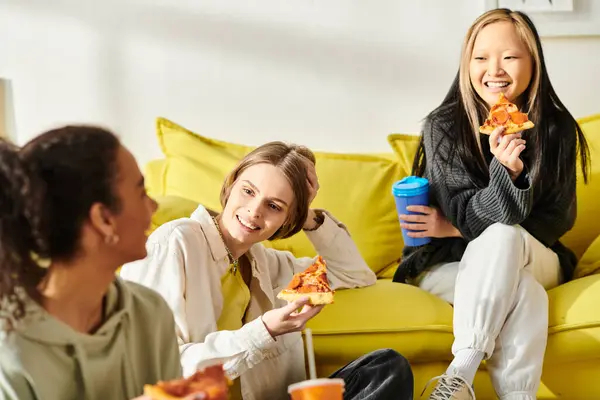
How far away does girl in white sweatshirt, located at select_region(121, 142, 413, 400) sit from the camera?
1821 millimetres

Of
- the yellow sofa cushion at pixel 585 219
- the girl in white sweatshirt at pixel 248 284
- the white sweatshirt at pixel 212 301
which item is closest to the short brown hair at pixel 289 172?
the girl in white sweatshirt at pixel 248 284

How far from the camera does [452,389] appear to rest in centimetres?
203

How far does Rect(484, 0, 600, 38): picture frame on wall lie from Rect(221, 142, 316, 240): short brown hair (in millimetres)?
1436

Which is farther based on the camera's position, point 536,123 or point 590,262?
point 590,262

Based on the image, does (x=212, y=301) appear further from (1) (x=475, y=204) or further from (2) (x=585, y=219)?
(2) (x=585, y=219)

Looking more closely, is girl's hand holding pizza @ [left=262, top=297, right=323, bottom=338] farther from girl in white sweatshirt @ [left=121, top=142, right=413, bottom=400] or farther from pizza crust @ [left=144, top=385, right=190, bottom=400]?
pizza crust @ [left=144, top=385, right=190, bottom=400]

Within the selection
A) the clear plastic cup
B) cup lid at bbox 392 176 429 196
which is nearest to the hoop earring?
the clear plastic cup

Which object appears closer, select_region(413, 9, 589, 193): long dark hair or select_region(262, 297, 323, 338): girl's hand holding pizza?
select_region(262, 297, 323, 338): girl's hand holding pizza

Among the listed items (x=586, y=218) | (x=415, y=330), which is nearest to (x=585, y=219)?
(x=586, y=218)

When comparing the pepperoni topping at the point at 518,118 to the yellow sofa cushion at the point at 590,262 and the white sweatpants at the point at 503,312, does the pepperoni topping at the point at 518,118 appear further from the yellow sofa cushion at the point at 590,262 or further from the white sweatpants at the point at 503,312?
the yellow sofa cushion at the point at 590,262

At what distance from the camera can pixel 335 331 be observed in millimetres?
2215

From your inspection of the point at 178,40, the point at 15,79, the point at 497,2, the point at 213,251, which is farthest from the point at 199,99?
the point at 213,251

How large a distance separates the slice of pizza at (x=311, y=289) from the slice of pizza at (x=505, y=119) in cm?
67

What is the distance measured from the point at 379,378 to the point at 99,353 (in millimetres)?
797
